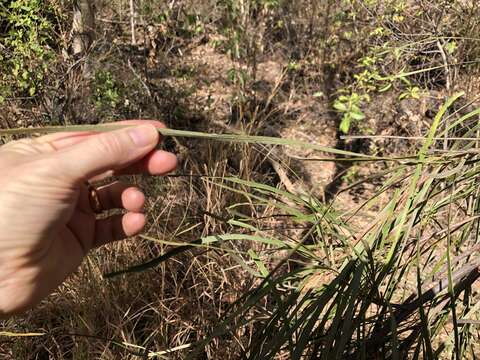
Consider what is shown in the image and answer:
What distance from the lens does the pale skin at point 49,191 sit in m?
0.86

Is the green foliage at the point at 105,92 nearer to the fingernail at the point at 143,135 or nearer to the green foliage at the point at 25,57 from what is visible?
the green foliage at the point at 25,57

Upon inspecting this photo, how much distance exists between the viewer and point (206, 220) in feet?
Answer: 6.16

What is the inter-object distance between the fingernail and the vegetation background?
17 cm

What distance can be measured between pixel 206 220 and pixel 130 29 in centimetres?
239

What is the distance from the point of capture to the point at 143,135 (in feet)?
2.84

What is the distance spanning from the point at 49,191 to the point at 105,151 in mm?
130

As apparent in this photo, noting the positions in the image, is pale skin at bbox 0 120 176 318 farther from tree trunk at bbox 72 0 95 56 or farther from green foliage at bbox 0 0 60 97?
tree trunk at bbox 72 0 95 56

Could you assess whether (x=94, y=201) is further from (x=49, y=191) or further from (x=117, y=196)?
(x=49, y=191)

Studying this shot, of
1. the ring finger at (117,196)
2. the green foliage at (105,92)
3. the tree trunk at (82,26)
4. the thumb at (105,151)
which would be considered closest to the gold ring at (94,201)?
the ring finger at (117,196)

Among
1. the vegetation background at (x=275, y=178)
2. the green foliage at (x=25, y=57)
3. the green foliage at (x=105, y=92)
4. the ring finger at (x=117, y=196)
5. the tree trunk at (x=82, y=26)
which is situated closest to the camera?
the vegetation background at (x=275, y=178)

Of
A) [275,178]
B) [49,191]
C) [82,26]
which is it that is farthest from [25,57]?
[49,191]

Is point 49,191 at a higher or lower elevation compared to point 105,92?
higher

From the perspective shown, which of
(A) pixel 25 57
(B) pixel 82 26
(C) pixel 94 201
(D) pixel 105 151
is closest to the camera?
(D) pixel 105 151

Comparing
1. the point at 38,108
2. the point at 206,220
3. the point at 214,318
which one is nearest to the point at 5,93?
the point at 38,108
